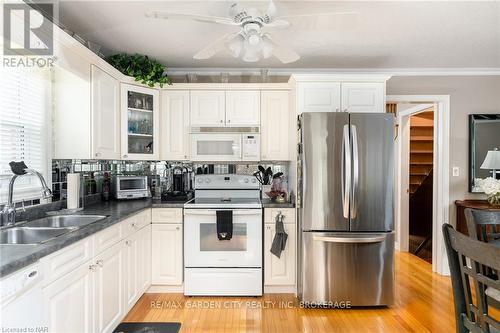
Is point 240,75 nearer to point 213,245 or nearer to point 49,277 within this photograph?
point 213,245

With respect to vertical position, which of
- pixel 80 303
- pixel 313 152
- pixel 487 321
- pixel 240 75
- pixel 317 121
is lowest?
pixel 80 303

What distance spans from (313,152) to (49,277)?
208cm

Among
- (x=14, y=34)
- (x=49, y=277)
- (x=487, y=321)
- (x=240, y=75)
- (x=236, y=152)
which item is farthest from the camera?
(x=240, y=75)

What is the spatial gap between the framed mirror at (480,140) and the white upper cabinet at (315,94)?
1847mm

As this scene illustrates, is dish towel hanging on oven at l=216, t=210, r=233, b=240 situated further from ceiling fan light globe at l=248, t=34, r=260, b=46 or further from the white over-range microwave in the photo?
ceiling fan light globe at l=248, t=34, r=260, b=46

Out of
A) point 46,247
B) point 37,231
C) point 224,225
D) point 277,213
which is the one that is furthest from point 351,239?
point 37,231

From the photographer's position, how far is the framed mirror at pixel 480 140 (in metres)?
3.49

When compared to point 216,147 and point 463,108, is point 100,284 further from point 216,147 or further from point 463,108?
point 463,108

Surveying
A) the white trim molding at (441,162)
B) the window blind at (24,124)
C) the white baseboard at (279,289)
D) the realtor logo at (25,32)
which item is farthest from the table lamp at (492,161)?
the window blind at (24,124)

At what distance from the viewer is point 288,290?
3018mm

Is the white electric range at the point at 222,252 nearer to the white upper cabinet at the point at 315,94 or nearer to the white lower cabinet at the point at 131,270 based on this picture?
the white lower cabinet at the point at 131,270

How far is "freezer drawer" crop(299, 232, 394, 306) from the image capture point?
8.75 feet

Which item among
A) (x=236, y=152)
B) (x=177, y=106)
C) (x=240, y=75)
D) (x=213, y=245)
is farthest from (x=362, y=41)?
(x=213, y=245)

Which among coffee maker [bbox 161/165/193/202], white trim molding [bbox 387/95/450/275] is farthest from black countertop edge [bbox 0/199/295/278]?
white trim molding [bbox 387/95/450/275]
